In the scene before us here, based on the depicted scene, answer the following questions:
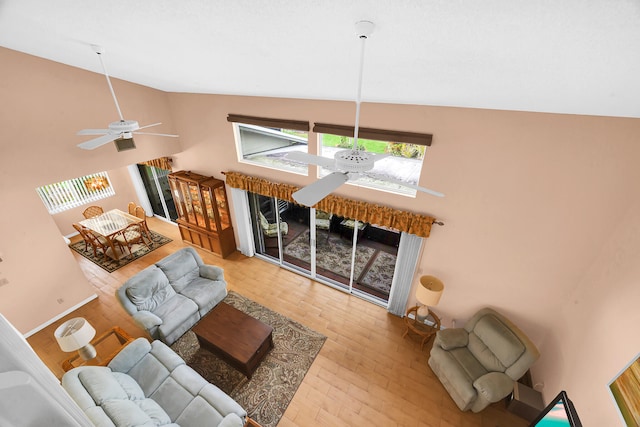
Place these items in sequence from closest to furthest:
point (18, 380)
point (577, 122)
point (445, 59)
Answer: point (18, 380) < point (445, 59) < point (577, 122)

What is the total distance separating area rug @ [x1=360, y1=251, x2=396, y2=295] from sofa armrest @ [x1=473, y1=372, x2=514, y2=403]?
2.09m

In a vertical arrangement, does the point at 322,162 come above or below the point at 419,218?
above

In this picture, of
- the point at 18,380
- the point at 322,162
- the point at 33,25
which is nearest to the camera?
the point at 18,380

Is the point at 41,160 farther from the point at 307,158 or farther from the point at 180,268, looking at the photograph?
the point at 307,158

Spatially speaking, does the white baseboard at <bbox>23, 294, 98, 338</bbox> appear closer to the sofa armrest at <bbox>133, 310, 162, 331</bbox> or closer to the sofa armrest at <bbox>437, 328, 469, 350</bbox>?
the sofa armrest at <bbox>133, 310, 162, 331</bbox>

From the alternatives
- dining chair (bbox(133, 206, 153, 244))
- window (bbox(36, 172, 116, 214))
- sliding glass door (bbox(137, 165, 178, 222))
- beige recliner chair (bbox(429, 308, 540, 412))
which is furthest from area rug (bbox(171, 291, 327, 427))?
window (bbox(36, 172, 116, 214))

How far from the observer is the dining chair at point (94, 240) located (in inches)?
226

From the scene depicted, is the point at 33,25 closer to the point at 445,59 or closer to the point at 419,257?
the point at 445,59

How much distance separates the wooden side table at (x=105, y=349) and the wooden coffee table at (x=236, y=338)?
3.17 ft

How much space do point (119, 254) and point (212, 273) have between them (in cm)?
276

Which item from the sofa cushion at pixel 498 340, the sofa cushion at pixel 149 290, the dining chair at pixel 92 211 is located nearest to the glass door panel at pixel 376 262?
the sofa cushion at pixel 498 340

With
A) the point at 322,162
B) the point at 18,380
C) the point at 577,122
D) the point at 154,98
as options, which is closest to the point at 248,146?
the point at 154,98

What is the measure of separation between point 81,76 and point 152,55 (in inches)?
88.0

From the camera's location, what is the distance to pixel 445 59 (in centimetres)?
185
